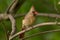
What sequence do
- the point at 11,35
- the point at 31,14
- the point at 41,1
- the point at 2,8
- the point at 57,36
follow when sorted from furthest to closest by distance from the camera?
1. the point at 41,1
2. the point at 2,8
3. the point at 57,36
4. the point at 31,14
5. the point at 11,35

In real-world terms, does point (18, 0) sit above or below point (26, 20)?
above

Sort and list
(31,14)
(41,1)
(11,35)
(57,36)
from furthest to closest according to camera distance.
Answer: (41,1)
(57,36)
(31,14)
(11,35)

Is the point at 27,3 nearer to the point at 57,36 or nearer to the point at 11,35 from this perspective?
the point at 57,36

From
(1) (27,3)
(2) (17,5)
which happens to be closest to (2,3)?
(1) (27,3)

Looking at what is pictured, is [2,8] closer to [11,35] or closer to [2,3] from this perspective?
[2,3]

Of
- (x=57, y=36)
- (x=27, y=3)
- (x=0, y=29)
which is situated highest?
(x=27, y=3)

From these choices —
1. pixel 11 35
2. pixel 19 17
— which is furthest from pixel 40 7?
pixel 11 35

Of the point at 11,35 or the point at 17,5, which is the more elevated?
the point at 17,5

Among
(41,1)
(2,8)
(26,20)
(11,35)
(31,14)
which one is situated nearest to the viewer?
(11,35)

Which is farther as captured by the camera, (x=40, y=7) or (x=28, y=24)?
(x=40, y=7)
